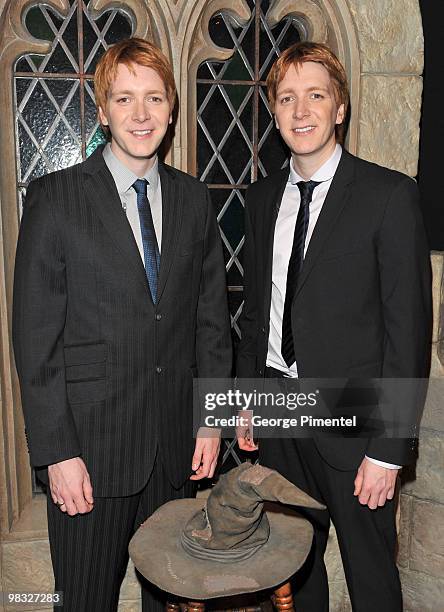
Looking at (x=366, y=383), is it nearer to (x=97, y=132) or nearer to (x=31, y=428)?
(x=31, y=428)

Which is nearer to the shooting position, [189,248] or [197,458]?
[189,248]

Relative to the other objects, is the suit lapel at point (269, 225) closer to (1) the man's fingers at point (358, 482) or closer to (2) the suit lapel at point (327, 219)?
(2) the suit lapel at point (327, 219)

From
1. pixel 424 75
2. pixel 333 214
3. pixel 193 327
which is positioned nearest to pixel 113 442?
pixel 193 327

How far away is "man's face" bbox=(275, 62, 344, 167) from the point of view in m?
2.13

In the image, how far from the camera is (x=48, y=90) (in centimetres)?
262

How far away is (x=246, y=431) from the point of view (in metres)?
2.45

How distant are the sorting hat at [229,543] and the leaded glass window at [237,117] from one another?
3.99 ft

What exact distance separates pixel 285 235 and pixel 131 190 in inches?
21.6

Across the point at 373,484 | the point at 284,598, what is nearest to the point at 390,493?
the point at 373,484

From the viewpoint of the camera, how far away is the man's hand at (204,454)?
2285mm

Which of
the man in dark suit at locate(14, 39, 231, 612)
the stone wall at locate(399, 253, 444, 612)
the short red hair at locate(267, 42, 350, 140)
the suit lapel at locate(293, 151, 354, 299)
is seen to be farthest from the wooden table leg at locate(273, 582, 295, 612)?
the short red hair at locate(267, 42, 350, 140)

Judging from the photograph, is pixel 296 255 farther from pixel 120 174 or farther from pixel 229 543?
pixel 229 543

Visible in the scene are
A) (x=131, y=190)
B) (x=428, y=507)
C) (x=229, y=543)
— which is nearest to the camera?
(x=229, y=543)

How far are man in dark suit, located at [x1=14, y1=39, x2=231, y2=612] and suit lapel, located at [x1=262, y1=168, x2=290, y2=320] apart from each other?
0.23 meters
